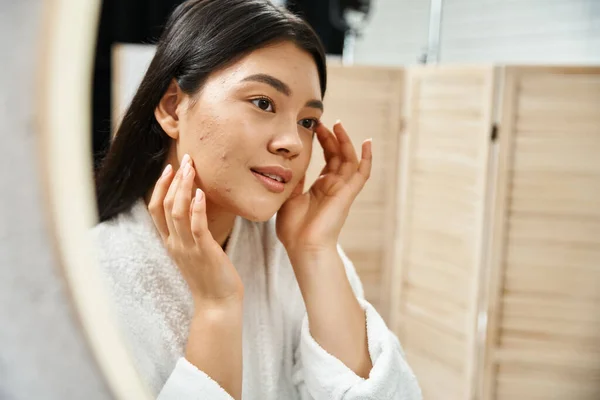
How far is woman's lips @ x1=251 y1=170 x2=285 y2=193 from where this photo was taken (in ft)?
1.12

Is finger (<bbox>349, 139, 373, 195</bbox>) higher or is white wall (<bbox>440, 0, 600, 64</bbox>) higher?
white wall (<bbox>440, 0, 600, 64</bbox>)

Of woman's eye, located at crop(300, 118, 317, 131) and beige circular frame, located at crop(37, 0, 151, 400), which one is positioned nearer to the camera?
beige circular frame, located at crop(37, 0, 151, 400)

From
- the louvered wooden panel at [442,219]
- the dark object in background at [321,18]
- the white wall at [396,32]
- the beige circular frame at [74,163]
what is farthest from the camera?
the dark object in background at [321,18]

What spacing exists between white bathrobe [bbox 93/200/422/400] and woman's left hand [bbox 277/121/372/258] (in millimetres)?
37

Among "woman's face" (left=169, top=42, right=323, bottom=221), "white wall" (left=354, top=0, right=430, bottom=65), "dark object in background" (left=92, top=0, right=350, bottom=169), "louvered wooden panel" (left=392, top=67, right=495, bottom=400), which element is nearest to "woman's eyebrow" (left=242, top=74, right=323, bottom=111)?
"woman's face" (left=169, top=42, right=323, bottom=221)

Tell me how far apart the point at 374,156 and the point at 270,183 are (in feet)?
1.50

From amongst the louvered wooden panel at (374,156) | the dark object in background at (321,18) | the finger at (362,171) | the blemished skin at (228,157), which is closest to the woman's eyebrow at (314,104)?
the blemished skin at (228,157)

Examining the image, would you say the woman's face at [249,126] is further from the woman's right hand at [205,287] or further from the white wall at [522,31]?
the white wall at [522,31]

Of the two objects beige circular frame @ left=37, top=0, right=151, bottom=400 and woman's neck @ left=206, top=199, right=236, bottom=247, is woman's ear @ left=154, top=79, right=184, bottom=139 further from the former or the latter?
beige circular frame @ left=37, top=0, right=151, bottom=400

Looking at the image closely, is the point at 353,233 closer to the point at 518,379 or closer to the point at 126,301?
the point at 518,379

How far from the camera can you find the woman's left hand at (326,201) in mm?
422

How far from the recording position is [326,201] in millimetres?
440

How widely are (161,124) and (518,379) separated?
46 centimetres

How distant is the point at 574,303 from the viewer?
569mm
